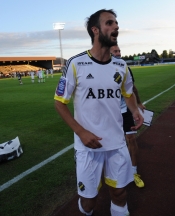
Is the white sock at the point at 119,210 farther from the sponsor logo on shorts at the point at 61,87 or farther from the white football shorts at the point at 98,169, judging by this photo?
the sponsor logo on shorts at the point at 61,87

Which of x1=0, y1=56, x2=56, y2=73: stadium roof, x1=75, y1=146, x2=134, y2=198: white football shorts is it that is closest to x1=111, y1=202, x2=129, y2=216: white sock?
x1=75, y1=146, x2=134, y2=198: white football shorts

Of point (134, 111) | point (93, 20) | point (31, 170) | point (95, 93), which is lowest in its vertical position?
point (31, 170)

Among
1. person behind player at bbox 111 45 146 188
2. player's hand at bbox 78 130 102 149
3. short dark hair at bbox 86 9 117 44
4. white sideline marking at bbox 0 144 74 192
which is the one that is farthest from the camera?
white sideline marking at bbox 0 144 74 192

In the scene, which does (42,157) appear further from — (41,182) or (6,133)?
(6,133)

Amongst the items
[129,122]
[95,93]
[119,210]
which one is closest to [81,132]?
[95,93]

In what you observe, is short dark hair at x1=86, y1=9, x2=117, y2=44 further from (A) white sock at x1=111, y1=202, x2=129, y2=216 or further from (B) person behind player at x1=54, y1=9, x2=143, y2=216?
(A) white sock at x1=111, y1=202, x2=129, y2=216

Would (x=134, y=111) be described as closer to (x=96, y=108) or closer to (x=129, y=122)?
(x=96, y=108)

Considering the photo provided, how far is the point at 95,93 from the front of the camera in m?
2.34

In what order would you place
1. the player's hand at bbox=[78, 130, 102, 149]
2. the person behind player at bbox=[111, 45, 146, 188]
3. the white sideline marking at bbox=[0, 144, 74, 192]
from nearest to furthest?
the player's hand at bbox=[78, 130, 102, 149] < the person behind player at bbox=[111, 45, 146, 188] < the white sideline marking at bbox=[0, 144, 74, 192]

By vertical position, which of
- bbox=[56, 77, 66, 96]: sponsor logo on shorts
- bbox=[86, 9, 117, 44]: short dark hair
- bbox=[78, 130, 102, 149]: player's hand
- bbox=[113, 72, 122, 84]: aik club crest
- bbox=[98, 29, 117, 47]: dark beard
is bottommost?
bbox=[78, 130, 102, 149]: player's hand

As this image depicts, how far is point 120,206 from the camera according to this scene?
2656mm

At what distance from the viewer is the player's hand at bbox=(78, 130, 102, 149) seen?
2262 millimetres

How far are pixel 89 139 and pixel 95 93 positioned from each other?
41cm

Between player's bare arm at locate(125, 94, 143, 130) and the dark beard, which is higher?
the dark beard
